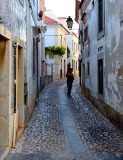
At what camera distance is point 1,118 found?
7406mm

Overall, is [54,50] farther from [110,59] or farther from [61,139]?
[61,139]

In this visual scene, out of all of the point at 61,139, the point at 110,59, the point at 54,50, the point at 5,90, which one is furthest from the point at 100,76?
the point at 54,50

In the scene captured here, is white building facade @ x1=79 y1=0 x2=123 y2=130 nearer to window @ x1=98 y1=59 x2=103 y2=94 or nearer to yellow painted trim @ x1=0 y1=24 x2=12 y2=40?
window @ x1=98 y1=59 x2=103 y2=94

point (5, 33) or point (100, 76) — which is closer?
point (5, 33)

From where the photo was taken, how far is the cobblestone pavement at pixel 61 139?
704 centimetres

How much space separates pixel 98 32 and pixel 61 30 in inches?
1241

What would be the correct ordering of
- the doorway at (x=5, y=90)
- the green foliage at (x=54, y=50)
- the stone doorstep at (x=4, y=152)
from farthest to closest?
the green foliage at (x=54, y=50)
the doorway at (x=5, y=90)
the stone doorstep at (x=4, y=152)

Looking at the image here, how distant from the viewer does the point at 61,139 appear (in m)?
8.58

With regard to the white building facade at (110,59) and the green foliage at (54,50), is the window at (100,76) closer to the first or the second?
the white building facade at (110,59)

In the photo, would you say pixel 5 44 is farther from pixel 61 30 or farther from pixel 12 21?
pixel 61 30

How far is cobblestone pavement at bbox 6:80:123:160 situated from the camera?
7035 mm

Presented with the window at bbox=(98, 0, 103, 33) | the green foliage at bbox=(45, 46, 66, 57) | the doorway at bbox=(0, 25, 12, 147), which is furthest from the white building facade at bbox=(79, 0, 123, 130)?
the green foliage at bbox=(45, 46, 66, 57)

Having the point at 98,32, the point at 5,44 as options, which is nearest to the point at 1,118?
the point at 5,44

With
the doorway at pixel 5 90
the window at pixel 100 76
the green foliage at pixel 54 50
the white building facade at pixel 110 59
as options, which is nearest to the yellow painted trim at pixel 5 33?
the doorway at pixel 5 90
